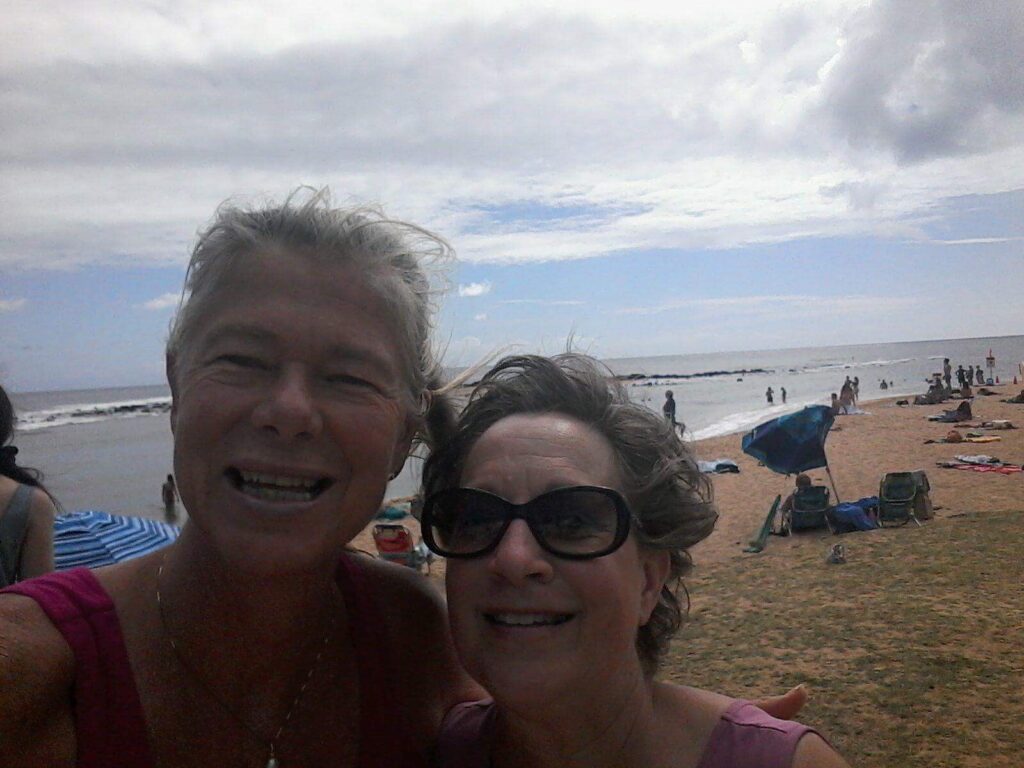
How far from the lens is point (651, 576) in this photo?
6.64ft

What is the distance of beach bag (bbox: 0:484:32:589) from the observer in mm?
3336

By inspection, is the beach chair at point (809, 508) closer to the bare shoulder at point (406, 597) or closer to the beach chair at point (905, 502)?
the beach chair at point (905, 502)

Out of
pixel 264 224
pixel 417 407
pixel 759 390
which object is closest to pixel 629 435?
pixel 417 407

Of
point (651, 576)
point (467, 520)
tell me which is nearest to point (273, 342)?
point (467, 520)

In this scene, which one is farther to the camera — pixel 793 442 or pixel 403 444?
pixel 793 442

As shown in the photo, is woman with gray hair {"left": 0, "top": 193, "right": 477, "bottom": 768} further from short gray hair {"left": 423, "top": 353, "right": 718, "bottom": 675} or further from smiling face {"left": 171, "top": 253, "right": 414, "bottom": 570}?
short gray hair {"left": 423, "top": 353, "right": 718, "bottom": 675}

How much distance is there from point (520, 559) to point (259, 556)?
57 centimetres

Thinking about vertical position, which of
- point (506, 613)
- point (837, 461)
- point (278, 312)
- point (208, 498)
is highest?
point (278, 312)

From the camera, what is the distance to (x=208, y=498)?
1.67 meters

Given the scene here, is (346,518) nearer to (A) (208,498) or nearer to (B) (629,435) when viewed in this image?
(A) (208,498)

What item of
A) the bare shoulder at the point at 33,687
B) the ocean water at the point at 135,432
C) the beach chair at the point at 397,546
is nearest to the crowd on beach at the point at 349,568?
the bare shoulder at the point at 33,687

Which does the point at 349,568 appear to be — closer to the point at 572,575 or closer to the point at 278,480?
the point at 278,480

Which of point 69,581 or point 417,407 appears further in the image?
point 417,407

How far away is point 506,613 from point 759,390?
206 ft
